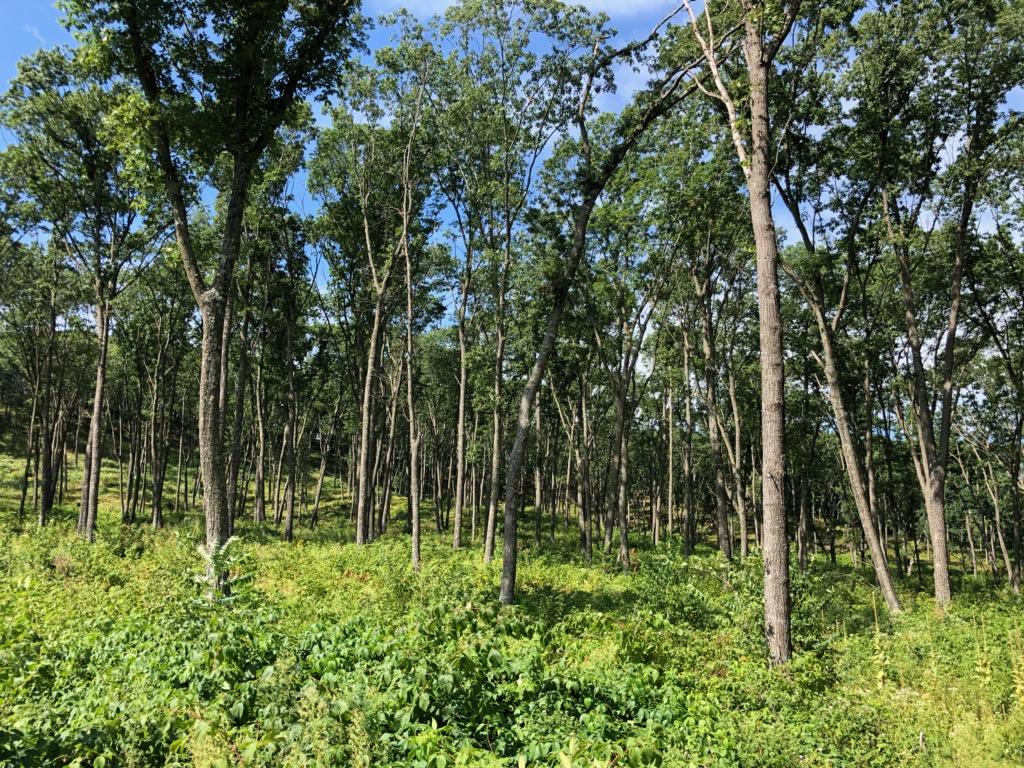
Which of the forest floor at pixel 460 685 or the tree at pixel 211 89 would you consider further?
the tree at pixel 211 89

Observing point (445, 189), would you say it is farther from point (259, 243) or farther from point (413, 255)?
point (259, 243)

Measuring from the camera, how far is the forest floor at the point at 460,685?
441 centimetres

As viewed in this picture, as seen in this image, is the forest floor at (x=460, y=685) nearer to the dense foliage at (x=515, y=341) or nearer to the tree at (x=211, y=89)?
the dense foliage at (x=515, y=341)

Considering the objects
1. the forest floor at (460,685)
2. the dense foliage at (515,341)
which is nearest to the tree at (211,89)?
the dense foliage at (515,341)

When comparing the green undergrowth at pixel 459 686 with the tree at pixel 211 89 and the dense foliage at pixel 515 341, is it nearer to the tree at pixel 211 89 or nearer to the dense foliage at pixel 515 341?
the dense foliage at pixel 515 341

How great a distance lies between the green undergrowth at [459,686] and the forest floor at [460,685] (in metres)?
0.03

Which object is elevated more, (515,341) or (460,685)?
(515,341)

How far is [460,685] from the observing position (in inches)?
207

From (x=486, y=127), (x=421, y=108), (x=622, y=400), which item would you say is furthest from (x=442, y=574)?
(x=421, y=108)

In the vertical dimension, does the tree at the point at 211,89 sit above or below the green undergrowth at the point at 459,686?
above

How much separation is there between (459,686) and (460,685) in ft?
0.06

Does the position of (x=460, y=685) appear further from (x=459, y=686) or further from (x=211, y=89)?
(x=211, y=89)

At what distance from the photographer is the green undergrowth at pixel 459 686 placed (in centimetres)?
440

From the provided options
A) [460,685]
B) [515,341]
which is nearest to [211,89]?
[460,685]
